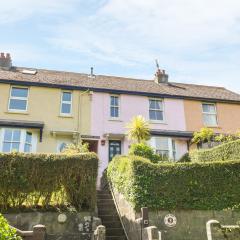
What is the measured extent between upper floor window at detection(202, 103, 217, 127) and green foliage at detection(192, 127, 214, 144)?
80.7 inches

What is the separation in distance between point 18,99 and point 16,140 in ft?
9.31

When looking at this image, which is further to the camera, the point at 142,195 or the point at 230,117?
the point at 230,117

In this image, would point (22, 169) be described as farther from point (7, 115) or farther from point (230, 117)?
point (230, 117)

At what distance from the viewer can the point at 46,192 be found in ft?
37.8

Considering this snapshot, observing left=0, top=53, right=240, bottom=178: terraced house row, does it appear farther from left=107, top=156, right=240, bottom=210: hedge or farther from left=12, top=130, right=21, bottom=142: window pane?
left=107, top=156, right=240, bottom=210: hedge

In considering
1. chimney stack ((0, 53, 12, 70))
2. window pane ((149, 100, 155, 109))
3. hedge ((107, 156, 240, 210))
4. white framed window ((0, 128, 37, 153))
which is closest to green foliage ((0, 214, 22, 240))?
hedge ((107, 156, 240, 210))

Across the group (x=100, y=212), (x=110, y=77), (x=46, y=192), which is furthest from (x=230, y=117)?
(x=46, y=192)

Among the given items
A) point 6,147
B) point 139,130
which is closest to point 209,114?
point 139,130

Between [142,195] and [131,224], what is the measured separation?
1119 mm

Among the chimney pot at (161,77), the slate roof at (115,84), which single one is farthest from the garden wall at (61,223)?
the chimney pot at (161,77)

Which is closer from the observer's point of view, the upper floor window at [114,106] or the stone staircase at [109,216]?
the stone staircase at [109,216]

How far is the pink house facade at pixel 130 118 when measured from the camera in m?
20.5

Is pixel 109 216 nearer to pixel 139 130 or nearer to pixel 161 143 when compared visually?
Result: pixel 139 130

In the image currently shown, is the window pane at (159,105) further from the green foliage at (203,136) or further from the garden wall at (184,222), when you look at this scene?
the garden wall at (184,222)
